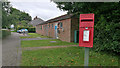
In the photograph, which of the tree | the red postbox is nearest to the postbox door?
the red postbox

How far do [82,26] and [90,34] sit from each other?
341 millimetres

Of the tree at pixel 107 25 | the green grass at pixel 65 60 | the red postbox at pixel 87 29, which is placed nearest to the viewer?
the red postbox at pixel 87 29

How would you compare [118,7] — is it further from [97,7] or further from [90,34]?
[90,34]

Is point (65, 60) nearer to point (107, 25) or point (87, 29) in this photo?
point (87, 29)

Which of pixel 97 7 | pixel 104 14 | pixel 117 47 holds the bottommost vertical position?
pixel 117 47

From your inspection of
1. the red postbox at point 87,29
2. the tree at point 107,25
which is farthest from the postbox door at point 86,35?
the tree at point 107,25

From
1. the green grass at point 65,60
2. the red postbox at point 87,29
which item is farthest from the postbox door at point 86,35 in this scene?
the green grass at point 65,60

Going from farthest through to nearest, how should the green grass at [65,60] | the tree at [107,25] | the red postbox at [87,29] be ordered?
the tree at [107,25] < the green grass at [65,60] < the red postbox at [87,29]

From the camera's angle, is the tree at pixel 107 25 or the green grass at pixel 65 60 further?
the tree at pixel 107 25

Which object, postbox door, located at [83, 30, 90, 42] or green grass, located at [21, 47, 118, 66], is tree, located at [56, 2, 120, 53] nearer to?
green grass, located at [21, 47, 118, 66]

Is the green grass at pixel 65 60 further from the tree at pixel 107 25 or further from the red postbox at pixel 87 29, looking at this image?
the red postbox at pixel 87 29

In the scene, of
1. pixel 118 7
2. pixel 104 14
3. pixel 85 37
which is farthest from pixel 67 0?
pixel 85 37

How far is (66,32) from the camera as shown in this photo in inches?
491

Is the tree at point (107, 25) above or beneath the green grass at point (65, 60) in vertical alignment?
above
